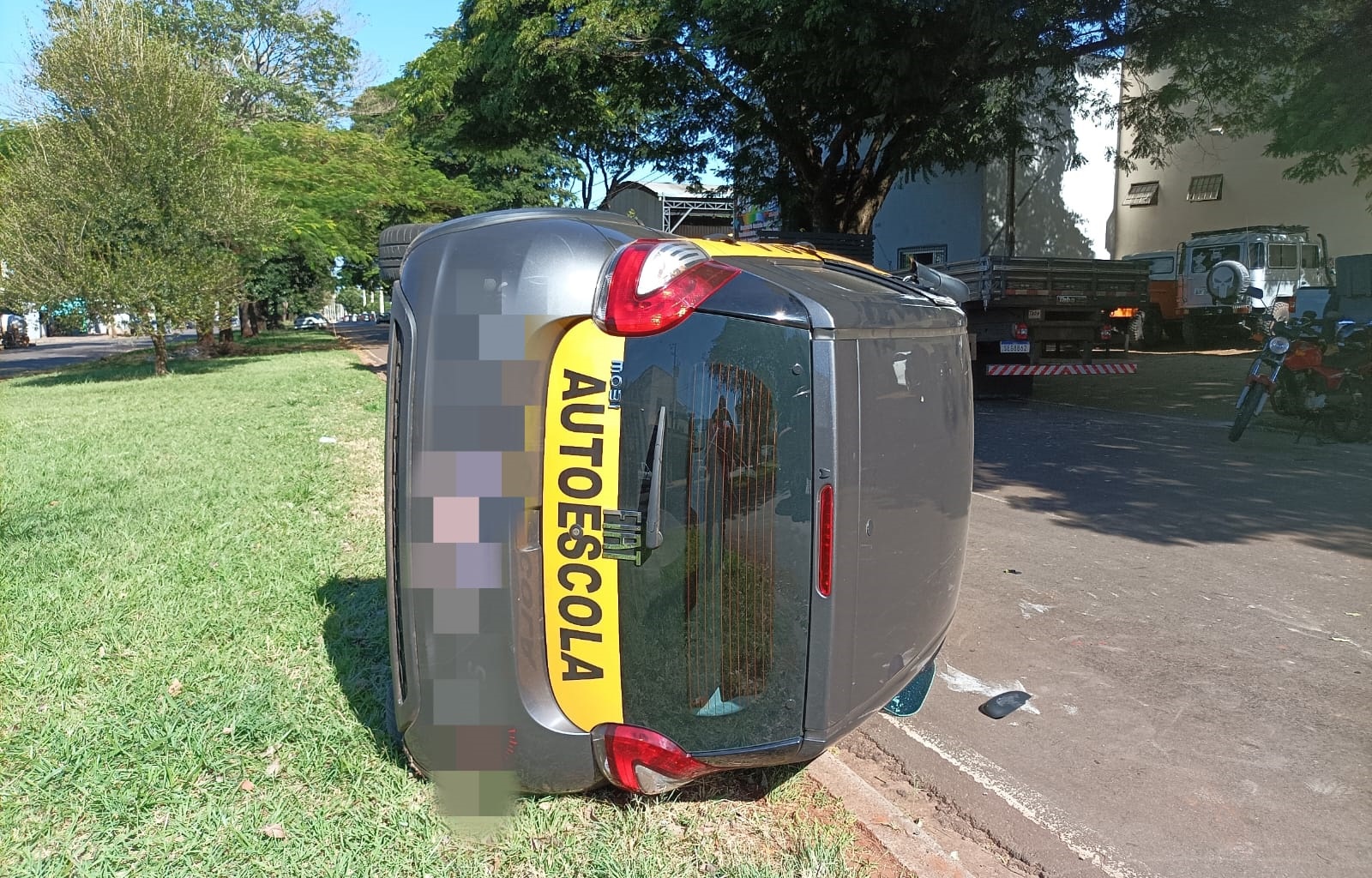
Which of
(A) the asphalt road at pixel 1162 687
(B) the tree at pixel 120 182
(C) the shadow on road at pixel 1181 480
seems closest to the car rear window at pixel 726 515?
(A) the asphalt road at pixel 1162 687

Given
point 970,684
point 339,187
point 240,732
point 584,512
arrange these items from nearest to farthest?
point 584,512
point 240,732
point 970,684
point 339,187

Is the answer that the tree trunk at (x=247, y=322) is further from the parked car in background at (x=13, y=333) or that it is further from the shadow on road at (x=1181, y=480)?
the shadow on road at (x=1181, y=480)

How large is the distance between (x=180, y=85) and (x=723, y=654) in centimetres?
2076

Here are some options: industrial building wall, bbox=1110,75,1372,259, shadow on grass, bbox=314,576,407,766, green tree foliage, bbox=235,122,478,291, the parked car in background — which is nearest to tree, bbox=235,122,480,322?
green tree foliage, bbox=235,122,478,291

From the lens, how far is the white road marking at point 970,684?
13.2 ft

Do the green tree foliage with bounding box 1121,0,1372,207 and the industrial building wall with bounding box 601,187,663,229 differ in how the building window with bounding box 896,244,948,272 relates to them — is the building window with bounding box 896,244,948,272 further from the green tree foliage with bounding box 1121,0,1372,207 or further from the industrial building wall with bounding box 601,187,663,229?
the industrial building wall with bounding box 601,187,663,229

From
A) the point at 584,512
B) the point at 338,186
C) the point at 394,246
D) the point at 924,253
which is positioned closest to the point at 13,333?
the point at 338,186

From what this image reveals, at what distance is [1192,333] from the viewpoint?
21016 millimetres

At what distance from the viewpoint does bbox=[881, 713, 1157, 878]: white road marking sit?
9.18 feet

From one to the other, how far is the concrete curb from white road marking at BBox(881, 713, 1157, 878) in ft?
1.34

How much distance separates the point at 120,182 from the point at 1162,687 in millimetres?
20112

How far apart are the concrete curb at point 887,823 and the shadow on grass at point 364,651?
5.08 ft

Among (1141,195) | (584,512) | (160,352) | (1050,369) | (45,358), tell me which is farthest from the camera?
(45,358)

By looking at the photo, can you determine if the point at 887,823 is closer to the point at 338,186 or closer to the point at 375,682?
the point at 375,682
